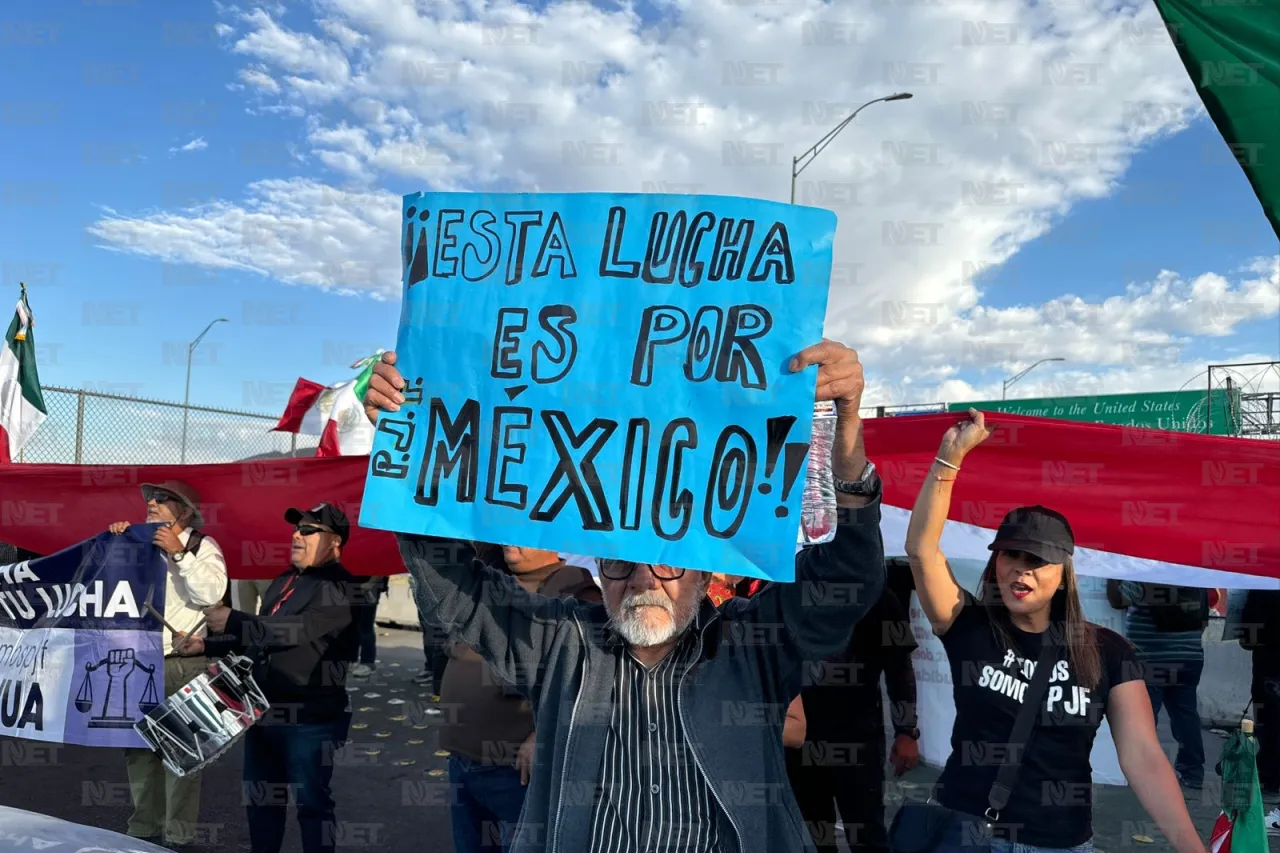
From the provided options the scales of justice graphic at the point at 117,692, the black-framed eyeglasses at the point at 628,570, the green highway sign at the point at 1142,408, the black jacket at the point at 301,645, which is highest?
the green highway sign at the point at 1142,408

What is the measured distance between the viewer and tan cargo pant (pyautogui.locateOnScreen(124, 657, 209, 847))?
4777 millimetres

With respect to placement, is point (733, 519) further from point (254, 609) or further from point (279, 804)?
point (254, 609)

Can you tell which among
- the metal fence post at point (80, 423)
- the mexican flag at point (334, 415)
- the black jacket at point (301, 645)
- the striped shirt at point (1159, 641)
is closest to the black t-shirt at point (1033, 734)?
the black jacket at point (301, 645)

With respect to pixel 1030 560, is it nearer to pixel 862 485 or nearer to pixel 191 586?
pixel 862 485

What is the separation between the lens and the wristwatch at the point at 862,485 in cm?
198

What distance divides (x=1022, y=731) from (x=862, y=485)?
126 cm

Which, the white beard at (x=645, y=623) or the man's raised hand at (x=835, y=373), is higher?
the man's raised hand at (x=835, y=373)

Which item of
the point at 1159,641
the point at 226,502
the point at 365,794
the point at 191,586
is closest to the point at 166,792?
the point at 191,586

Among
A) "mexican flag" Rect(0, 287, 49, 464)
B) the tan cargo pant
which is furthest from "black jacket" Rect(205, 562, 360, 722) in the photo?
"mexican flag" Rect(0, 287, 49, 464)

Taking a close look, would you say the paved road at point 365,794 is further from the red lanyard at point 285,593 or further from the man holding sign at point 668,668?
the man holding sign at point 668,668

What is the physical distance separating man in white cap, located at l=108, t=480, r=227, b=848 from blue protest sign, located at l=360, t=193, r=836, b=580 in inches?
130

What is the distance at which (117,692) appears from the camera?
15.9 ft

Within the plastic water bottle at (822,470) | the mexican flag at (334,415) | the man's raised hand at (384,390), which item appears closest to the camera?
the plastic water bottle at (822,470)

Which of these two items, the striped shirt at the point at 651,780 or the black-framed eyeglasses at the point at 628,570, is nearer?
the striped shirt at the point at 651,780
